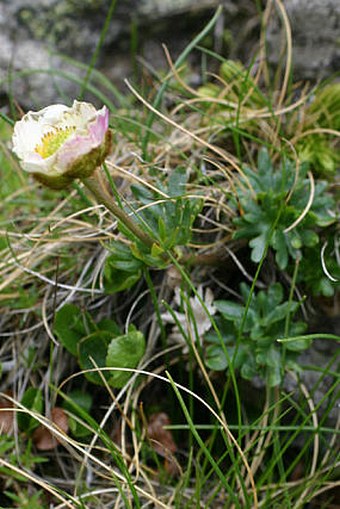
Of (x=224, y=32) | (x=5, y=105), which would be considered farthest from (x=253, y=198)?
(x=5, y=105)

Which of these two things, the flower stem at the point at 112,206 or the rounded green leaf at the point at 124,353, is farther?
the rounded green leaf at the point at 124,353

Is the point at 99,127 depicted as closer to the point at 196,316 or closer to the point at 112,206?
the point at 112,206

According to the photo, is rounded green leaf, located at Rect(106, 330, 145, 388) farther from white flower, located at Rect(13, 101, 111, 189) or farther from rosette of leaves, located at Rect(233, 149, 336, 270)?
white flower, located at Rect(13, 101, 111, 189)

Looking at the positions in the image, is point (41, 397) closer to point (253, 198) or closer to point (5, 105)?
point (253, 198)

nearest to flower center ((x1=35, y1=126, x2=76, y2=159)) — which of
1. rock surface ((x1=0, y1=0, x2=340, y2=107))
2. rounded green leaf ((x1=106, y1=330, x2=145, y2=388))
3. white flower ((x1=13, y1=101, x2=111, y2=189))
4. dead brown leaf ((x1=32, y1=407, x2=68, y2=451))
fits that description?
white flower ((x1=13, y1=101, x2=111, y2=189))

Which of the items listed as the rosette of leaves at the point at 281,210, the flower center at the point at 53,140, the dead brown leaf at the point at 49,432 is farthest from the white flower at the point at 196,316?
the flower center at the point at 53,140

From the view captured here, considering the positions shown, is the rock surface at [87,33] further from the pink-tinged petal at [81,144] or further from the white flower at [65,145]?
the pink-tinged petal at [81,144]
